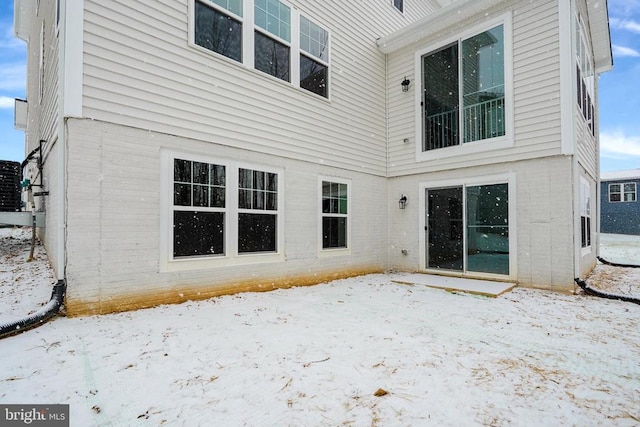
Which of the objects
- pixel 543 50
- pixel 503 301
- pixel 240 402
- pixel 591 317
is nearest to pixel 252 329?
pixel 240 402

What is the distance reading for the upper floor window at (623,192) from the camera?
19688 mm

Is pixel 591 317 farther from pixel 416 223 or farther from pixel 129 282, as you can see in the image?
pixel 129 282

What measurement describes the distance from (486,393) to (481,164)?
17.7 feet

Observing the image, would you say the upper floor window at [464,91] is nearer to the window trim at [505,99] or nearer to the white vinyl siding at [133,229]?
the window trim at [505,99]

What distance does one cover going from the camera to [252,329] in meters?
3.60

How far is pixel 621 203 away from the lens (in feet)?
65.8

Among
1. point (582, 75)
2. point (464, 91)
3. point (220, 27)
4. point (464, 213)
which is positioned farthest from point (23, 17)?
point (582, 75)

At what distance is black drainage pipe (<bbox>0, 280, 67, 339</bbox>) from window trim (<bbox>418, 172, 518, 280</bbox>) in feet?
21.6

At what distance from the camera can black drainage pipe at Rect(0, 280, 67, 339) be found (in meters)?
3.09

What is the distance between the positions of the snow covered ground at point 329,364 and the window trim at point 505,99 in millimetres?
3352

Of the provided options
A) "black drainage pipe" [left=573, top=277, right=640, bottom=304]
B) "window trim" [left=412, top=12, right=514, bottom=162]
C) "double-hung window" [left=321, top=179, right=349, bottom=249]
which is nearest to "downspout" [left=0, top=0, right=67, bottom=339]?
"double-hung window" [left=321, top=179, right=349, bottom=249]

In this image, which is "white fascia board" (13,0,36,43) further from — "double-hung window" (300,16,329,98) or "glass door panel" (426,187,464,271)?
"glass door panel" (426,187,464,271)

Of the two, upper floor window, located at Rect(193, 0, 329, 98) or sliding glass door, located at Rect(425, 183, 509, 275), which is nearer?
upper floor window, located at Rect(193, 0, 329, 98)

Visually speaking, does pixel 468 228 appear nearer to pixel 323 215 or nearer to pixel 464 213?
pixel 464 213
